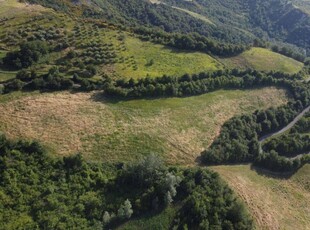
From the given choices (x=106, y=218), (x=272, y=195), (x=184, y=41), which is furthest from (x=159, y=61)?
(x=106, y=218)

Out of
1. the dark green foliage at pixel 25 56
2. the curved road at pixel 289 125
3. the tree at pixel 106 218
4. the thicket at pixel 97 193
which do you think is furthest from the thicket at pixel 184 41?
the tree at pixel 106 218

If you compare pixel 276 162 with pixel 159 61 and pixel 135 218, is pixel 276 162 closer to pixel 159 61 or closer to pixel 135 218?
pixel 135 218

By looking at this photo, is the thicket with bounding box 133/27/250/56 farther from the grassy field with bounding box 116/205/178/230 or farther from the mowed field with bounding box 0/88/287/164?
the grassy field with bounding box 116/205/178/230

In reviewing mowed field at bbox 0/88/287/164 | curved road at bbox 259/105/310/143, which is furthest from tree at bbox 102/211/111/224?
curved road at bbox 259/105/310/143

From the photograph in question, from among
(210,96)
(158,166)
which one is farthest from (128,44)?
(158,166)

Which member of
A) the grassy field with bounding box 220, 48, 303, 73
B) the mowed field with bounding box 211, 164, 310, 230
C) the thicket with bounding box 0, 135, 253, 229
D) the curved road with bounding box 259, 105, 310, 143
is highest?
the thicket with bounding box 0, 135, 253, 229

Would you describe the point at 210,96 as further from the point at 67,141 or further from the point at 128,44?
the point at 67,141
